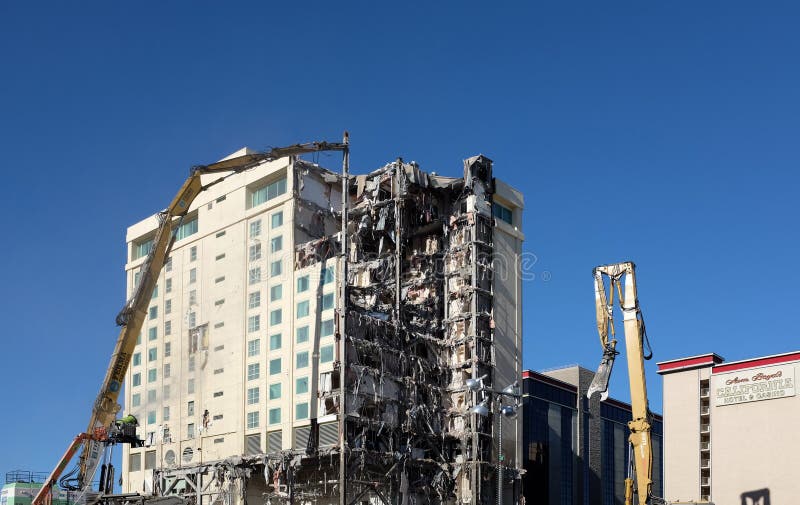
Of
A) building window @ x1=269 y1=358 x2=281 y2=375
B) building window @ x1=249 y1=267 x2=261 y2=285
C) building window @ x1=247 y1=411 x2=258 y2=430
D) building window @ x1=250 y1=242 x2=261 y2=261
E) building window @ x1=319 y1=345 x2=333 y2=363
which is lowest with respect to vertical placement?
building window @ x1=247 y1=411 x2=258 y2=430

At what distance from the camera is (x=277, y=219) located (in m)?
90.6

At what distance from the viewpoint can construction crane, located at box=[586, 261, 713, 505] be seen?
→ 204ft

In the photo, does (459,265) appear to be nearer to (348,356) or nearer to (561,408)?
(348,356)

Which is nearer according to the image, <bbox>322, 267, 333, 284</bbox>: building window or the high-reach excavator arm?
the high-reach excavator arm

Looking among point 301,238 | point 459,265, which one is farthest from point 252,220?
point 459,265

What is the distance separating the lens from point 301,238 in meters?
89.9

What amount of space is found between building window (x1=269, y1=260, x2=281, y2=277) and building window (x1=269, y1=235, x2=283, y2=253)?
1.07 m

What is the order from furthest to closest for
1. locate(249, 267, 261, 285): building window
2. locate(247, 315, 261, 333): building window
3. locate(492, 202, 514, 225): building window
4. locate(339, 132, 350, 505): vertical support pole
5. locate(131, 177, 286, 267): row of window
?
locate(492, 202, 514, 225): building window < locate(249, 267, 261, 285): building window < locate(131, 177, 286, 267): row of window < locate(247, 315, 261, 333): building window < locate(339, 132, 350, 505): vertical support pole

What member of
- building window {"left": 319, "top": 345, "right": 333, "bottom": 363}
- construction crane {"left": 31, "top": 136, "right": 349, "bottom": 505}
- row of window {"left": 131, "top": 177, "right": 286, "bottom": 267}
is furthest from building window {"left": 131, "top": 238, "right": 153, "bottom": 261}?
building window {"left": 319, "top": 345, "right": 333, "bottom": 363}

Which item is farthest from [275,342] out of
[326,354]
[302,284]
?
[326,354]

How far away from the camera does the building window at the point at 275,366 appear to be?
87.2 metres

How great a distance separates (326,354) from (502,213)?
80.9 ft

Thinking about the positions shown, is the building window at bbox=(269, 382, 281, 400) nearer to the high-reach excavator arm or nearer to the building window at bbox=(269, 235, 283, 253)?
the building window at bbox=(269, 235, 283, 253)

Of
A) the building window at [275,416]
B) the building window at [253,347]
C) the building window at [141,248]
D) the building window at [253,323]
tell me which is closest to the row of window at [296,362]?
the building window at [253,347]
